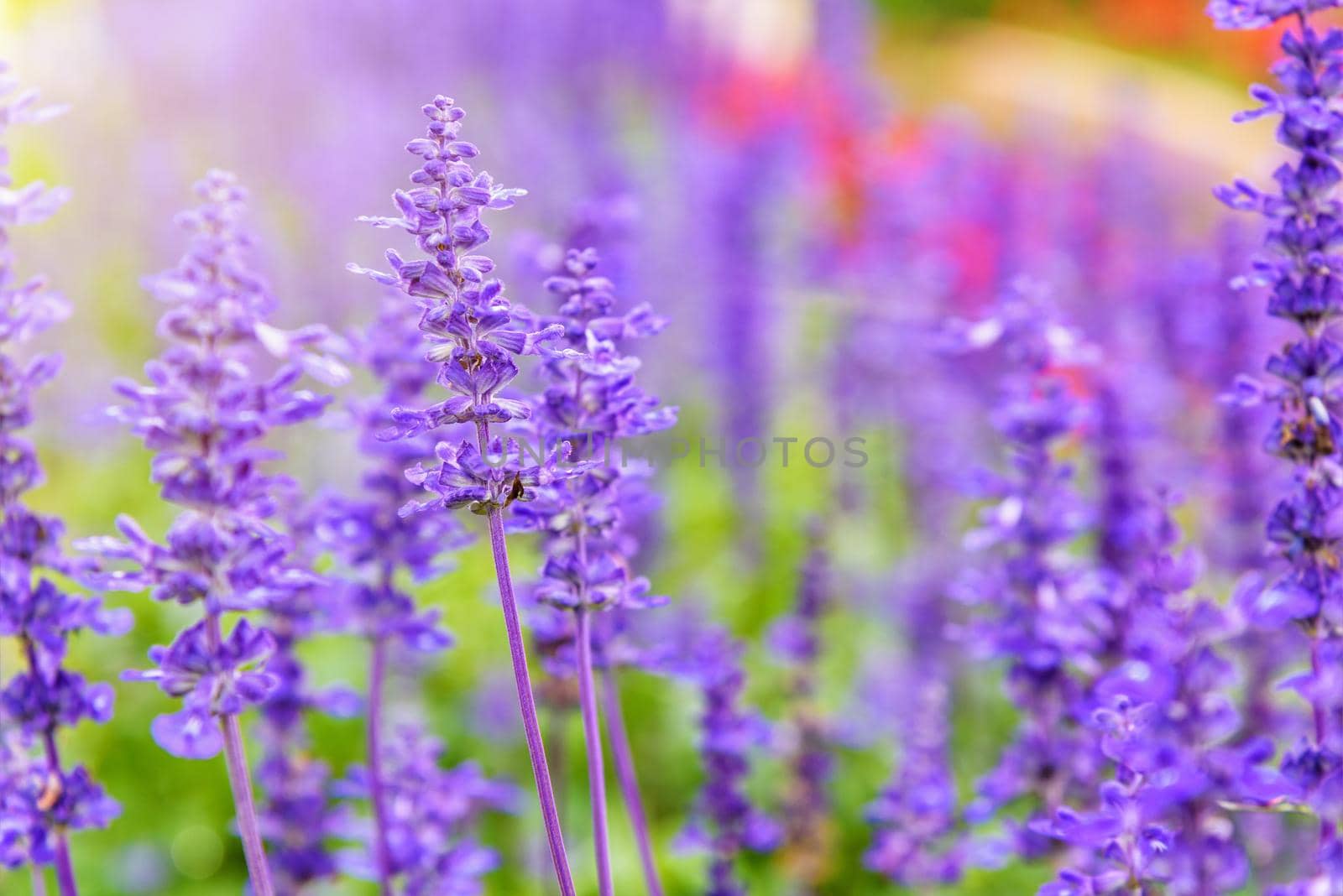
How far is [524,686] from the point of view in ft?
5.06

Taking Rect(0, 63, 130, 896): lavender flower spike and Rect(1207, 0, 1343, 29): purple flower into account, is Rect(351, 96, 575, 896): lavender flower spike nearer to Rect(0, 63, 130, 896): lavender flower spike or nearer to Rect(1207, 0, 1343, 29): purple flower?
Rect(0, 63, 130, 896): lavender flower spike

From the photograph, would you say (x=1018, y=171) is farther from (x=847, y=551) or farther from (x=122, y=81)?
(x=122, y=81)

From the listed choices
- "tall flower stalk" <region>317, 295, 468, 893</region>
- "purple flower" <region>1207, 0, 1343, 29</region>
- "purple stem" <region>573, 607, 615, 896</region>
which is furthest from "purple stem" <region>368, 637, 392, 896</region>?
"purple flower" <region>1207, 0, 1343, 29</region>

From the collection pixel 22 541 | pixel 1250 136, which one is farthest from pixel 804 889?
pixel 1250 136

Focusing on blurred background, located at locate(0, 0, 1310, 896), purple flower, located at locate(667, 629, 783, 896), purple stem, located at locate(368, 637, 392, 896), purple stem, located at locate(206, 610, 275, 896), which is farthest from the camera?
blurred background, located at locate(0, 0, 1310, 896)

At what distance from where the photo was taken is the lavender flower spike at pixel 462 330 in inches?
62.8

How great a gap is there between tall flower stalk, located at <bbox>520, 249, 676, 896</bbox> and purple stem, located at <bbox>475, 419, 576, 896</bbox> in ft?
→ 0.63

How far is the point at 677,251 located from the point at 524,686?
16.9 feet

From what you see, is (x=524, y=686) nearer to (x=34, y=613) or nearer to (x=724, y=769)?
(x=34, y=613)

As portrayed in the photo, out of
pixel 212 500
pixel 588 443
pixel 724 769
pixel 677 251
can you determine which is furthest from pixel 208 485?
pixel 677 251

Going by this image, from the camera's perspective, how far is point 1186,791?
203 cm

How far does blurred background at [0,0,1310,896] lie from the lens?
409 centimetres

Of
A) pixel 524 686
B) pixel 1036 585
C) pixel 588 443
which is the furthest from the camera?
pixel 1036 585

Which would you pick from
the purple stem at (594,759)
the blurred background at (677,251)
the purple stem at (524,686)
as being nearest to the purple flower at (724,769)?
the blurred background at (677,251)
